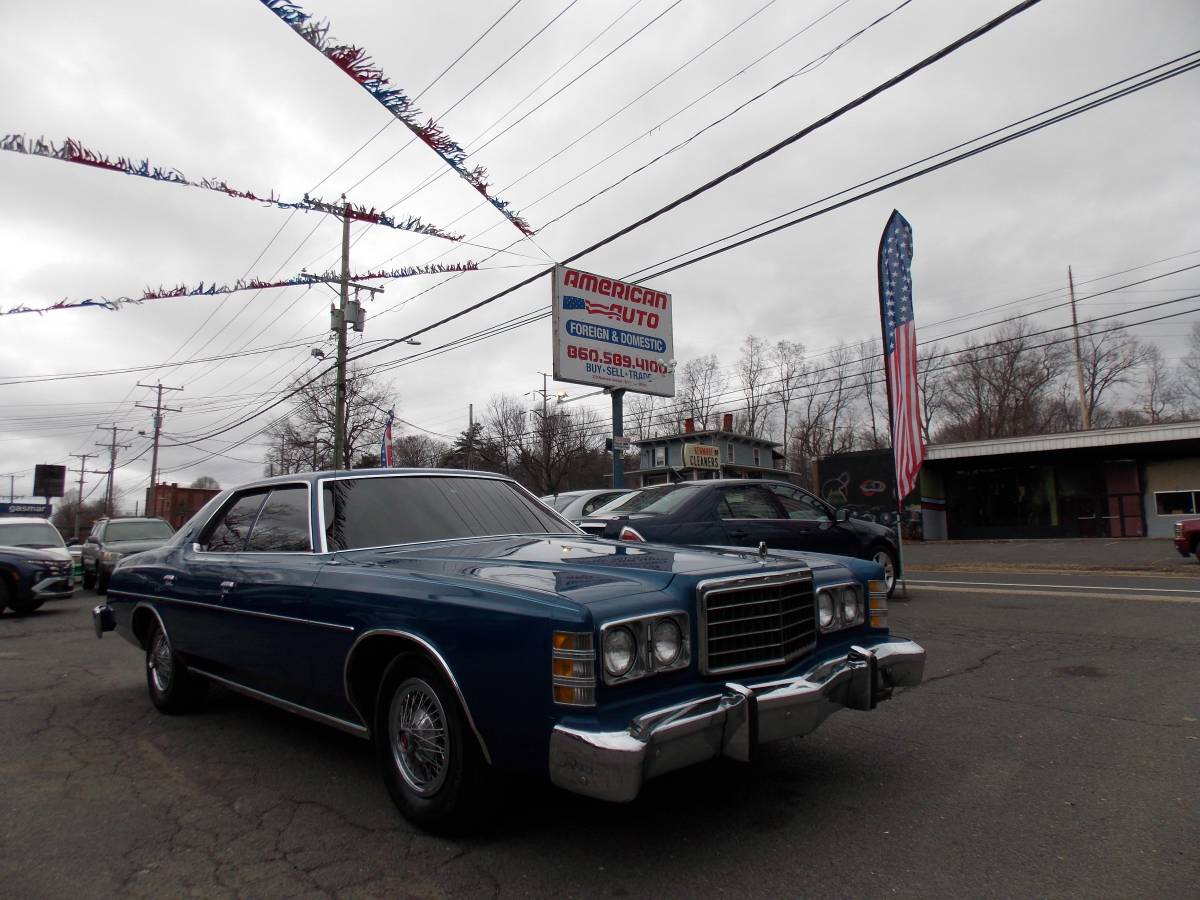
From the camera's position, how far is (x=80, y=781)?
3.75m

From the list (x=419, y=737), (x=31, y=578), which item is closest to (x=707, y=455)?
(x=31, y=578)

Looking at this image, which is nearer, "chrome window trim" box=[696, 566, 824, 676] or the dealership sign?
"chrome window trim" box=[696, 566, 824, 676]

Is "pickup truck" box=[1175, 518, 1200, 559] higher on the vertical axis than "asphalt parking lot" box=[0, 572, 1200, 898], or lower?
higher

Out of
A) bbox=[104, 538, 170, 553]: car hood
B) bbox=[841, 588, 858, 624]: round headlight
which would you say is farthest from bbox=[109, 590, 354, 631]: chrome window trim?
bbox=[104, 538, 170, 553]: car hood

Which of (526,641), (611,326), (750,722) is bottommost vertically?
(750,722)

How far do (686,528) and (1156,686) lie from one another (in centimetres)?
392

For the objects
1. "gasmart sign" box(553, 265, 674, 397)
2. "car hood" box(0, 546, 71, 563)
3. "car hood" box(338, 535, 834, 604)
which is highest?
"gasmart sign" box(553, 265, 674, 397)

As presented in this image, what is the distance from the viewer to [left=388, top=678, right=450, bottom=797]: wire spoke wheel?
291 cm

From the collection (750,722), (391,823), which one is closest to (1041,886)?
(750,722)

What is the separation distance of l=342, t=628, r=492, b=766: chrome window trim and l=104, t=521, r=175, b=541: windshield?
45.7ft

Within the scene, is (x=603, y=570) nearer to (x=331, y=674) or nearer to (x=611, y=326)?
(x=331, y=674)

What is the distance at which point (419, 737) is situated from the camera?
3002 mm

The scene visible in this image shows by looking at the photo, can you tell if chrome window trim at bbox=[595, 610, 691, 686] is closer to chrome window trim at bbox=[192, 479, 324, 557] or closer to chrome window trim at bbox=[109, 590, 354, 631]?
chrome window trim at bbox=[109, 590, 354, 631]

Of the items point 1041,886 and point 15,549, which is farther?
point 15,549
